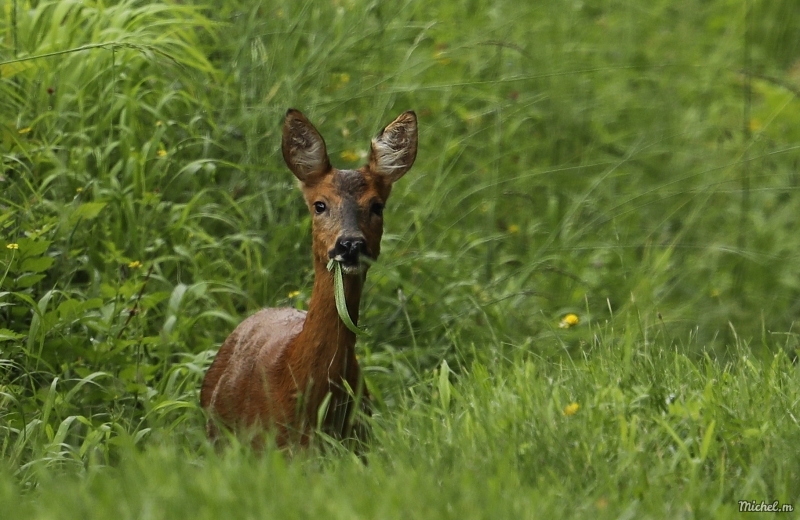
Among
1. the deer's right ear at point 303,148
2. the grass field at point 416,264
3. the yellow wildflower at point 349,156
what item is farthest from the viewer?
the yellow wildflower at point 349,156

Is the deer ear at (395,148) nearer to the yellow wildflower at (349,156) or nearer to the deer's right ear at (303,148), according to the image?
the deer's right ear at (303,148)

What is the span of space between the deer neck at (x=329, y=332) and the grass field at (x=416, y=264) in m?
0.25

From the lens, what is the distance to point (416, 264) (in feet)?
18.1

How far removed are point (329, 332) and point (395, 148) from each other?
2.43 ft

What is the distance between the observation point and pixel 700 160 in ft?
23.9

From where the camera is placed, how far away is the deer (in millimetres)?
4090

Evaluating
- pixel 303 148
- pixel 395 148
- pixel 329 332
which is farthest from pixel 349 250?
pixel 395 148

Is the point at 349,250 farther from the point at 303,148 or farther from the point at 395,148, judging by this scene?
the point at 395,148

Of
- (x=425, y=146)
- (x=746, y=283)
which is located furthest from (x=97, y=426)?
(x=746, y=283)

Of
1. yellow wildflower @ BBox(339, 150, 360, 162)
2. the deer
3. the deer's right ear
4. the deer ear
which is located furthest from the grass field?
the deer's right ear

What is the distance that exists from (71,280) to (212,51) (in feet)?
4.74

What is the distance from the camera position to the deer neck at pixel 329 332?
13.6ft

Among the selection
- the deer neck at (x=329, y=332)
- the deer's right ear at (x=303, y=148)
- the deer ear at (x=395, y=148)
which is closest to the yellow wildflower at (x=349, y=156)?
the deer ear at (x=395, y=148)

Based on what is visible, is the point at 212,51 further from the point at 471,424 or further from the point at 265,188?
the point at 471,424
